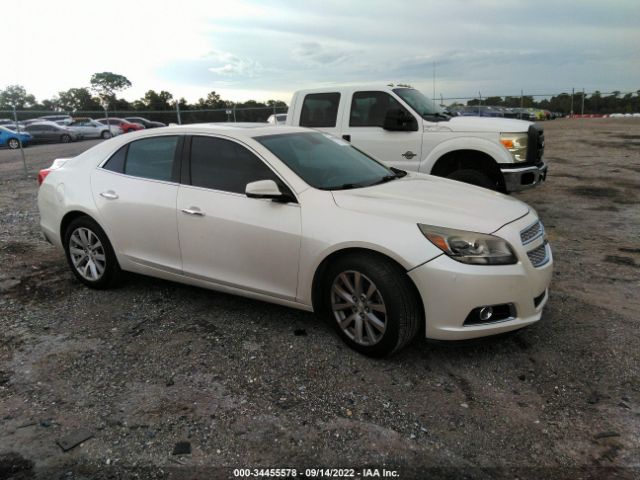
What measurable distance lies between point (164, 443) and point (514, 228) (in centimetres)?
251

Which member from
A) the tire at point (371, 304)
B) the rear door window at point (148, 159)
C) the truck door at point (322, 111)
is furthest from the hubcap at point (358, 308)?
the truck door at point (322, 111)

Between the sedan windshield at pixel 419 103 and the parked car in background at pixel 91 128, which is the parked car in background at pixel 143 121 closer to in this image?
the parked car in background at pixel 91 128

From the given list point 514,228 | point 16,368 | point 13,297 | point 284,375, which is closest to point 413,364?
point 284,375

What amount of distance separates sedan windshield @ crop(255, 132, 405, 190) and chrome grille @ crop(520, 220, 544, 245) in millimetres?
1216

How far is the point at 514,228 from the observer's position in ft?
11.3

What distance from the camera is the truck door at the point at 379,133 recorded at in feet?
24.2

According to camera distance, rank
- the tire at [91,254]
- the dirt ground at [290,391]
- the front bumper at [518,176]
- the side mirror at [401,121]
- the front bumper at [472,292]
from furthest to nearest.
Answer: the side mirror at [401,121], the front bumper at [518,176], the tire at [91,254], the front bumper at [472,292], the dirt ground at [290,391]

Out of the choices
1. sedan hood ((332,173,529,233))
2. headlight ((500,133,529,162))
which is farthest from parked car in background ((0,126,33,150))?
sedan hood ((332,173,529,233))

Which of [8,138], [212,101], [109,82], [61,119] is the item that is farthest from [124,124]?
[109,82]

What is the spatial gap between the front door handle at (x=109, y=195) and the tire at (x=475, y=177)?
445 centimetres

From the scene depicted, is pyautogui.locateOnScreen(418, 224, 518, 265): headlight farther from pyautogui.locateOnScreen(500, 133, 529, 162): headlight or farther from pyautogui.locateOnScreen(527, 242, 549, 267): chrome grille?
pyautogui.locateOnScreen(500, 133, 529, 162): headlight

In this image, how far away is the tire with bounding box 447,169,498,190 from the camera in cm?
698

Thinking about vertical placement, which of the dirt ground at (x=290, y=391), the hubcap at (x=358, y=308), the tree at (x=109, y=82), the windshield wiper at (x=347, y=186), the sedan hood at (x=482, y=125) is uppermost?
the tree at (x=109, y=82)

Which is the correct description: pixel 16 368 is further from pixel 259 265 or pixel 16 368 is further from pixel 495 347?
pixel 495 347
